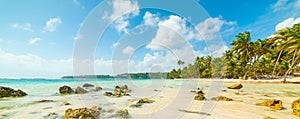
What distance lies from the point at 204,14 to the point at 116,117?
691 cm

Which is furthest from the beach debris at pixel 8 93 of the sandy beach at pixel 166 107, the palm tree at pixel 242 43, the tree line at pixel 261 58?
the palm tree at pixel 242 43

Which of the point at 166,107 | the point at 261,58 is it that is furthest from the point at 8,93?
the point at 261,58

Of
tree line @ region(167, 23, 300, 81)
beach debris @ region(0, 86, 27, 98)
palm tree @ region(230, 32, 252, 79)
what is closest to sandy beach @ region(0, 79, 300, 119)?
beach debris @ region(0, 86, 27, 98)

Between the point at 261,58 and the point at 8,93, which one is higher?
the point at 261,58

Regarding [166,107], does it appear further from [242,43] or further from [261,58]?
[261,58]

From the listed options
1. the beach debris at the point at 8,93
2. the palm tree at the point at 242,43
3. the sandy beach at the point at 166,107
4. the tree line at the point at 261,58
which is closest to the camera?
the sandy beach at the point at 166,107

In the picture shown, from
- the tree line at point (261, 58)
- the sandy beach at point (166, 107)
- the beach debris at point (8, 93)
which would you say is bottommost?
the sandy beach at point (166, 107)

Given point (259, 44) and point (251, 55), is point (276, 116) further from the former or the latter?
point (251, 55)

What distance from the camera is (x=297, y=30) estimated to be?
82.0ft

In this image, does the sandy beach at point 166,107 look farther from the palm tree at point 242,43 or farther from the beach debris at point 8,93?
the palm tree at point 242,43

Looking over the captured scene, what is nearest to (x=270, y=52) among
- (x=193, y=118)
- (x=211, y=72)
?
(x=211, y=72)

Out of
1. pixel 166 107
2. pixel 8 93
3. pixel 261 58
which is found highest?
pixel 261 58

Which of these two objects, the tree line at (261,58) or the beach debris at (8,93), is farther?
the tree line at (261,58)

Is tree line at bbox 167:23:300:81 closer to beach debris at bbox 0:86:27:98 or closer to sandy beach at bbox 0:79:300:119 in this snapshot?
sandy beach at bbox 0:79:300:119
